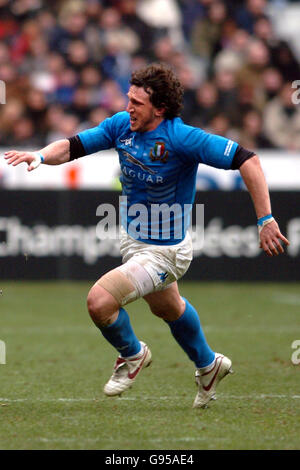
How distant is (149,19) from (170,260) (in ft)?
31.6

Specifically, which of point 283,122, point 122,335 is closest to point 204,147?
point 122,335

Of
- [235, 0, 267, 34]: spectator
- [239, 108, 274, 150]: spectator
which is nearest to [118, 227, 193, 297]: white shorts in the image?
[239, 108, 274, 150]: spectator

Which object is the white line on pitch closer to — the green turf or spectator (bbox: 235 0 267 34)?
the green turf

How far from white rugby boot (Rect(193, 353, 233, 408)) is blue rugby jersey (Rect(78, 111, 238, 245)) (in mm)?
827

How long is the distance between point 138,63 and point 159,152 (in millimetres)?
8580

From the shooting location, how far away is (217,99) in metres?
13.7

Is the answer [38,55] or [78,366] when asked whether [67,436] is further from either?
[38,55]

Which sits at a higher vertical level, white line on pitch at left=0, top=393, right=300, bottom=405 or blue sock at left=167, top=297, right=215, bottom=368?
blue sock at left=167, top=297, right=215, bottom=368

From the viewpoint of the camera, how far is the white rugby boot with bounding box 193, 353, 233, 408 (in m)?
5.75

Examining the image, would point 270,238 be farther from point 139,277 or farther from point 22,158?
point 22,158

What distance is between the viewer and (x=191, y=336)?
583cm

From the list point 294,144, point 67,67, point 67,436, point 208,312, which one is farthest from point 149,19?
point 67,436

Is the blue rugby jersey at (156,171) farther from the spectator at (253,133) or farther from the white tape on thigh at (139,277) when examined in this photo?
the spectator at (253,133)

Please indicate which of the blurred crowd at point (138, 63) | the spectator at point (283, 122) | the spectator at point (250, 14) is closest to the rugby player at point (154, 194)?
the blurred crowd at point (138, 63)
